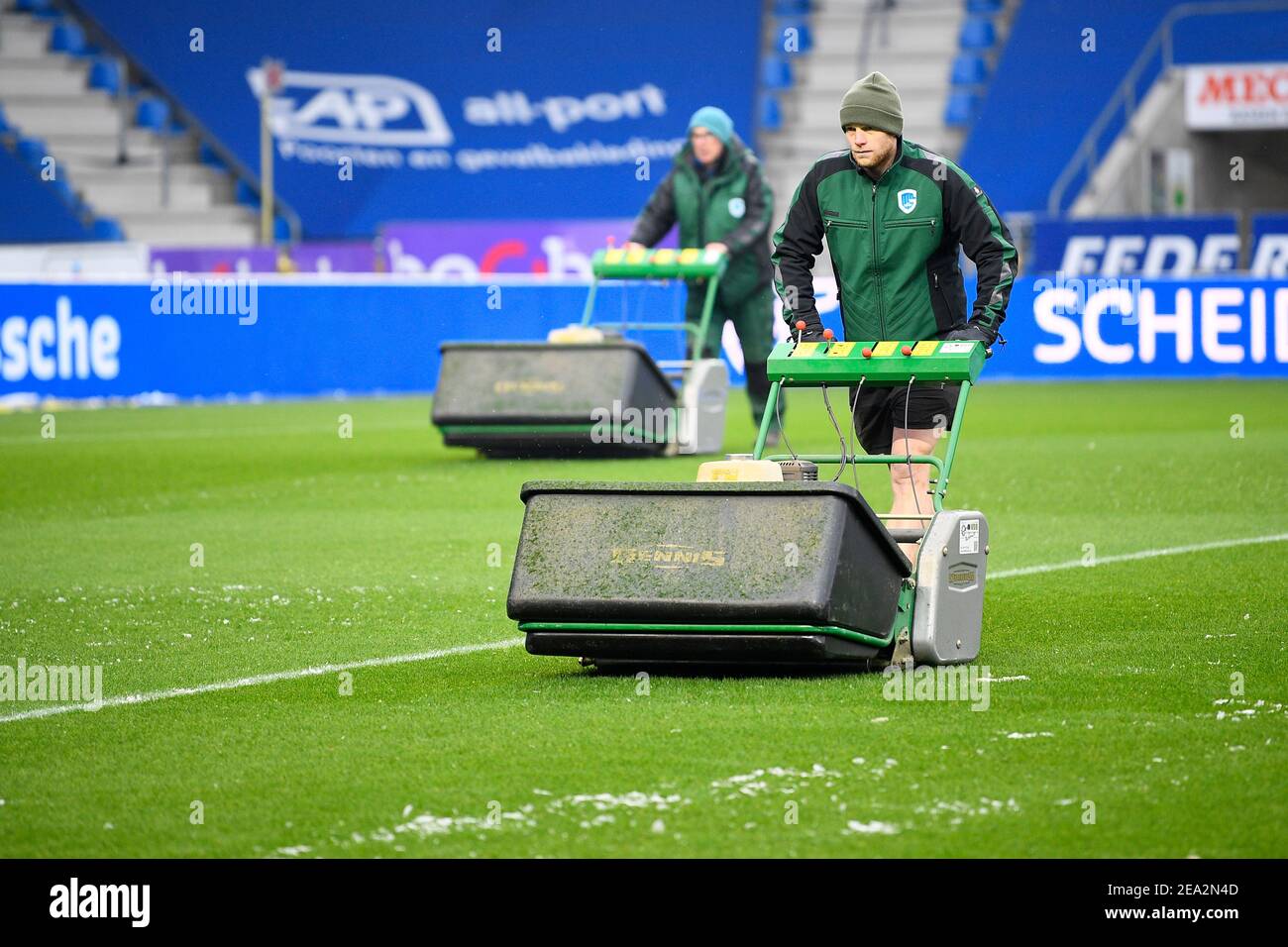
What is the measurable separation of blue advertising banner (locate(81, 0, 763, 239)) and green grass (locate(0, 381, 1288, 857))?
819 inches

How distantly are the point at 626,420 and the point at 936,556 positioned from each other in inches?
283

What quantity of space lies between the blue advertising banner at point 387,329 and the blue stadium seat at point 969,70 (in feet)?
30.4

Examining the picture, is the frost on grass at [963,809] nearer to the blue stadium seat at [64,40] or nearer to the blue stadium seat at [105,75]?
the blue stadium seat at [105,75]

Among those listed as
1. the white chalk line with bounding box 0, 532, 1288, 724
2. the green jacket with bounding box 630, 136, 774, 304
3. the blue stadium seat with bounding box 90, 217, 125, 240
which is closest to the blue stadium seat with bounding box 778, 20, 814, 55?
the blue stadium seat with bounding box 90, 217, 125, 240

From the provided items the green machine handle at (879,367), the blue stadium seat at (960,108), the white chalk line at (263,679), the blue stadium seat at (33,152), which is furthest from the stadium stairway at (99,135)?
the green machine handle at (879,367)

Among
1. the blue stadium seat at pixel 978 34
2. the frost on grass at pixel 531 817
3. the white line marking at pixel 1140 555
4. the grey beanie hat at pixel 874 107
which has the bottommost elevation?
the frost on grass at pixel 531 817

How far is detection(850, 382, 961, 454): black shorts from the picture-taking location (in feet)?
24.5

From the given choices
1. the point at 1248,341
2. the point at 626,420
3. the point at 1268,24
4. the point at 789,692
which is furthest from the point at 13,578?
the point at 1268,24

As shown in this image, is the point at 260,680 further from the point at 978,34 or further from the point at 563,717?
the point at 978,34

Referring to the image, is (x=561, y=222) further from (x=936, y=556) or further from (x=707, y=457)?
(x=936, y=556)

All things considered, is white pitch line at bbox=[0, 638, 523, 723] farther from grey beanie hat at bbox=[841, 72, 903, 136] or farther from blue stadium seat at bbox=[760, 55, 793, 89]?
blue stadium seat at bbox=[760, 55, 793, 89]

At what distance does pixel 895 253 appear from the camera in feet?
24.1

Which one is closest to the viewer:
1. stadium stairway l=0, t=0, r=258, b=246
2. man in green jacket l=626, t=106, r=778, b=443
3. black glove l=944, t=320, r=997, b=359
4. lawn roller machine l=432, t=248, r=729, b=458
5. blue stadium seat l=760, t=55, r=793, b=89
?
black glove l=944, t=320, r=997, b=359

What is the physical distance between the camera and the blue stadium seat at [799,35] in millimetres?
31938
